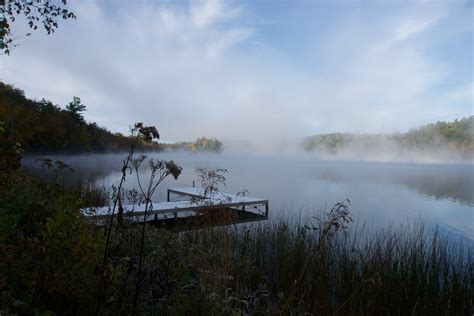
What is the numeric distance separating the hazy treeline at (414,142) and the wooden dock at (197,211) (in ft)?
266

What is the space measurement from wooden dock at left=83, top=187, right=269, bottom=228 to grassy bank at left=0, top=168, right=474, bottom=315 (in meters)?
0.34

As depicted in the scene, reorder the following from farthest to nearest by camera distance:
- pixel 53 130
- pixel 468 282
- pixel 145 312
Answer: pixel 53 130, pixel 468 282, pixel 145 312

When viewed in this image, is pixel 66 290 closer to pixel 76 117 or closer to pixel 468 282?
pixel 468 282

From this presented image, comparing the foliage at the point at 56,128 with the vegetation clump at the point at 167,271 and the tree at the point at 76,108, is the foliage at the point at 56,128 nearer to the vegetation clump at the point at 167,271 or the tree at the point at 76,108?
the tree at the point at 76,108

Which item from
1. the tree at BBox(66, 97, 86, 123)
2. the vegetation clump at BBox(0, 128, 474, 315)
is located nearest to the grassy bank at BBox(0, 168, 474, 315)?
the vegetation clump at BBox(0, 128, 474, 315)

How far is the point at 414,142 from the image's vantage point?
94250mm

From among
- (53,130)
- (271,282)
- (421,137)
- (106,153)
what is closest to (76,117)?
(106,153)

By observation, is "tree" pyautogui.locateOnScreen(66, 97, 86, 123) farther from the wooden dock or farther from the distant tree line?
the wooden dock

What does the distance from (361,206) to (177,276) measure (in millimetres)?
12859

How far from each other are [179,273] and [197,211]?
7.69ft

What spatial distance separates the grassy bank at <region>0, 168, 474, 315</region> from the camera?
1.73 m

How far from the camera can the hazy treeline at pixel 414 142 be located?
260 ft

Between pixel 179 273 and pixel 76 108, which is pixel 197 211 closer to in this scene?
pixel 179 273

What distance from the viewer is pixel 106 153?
62.9m
